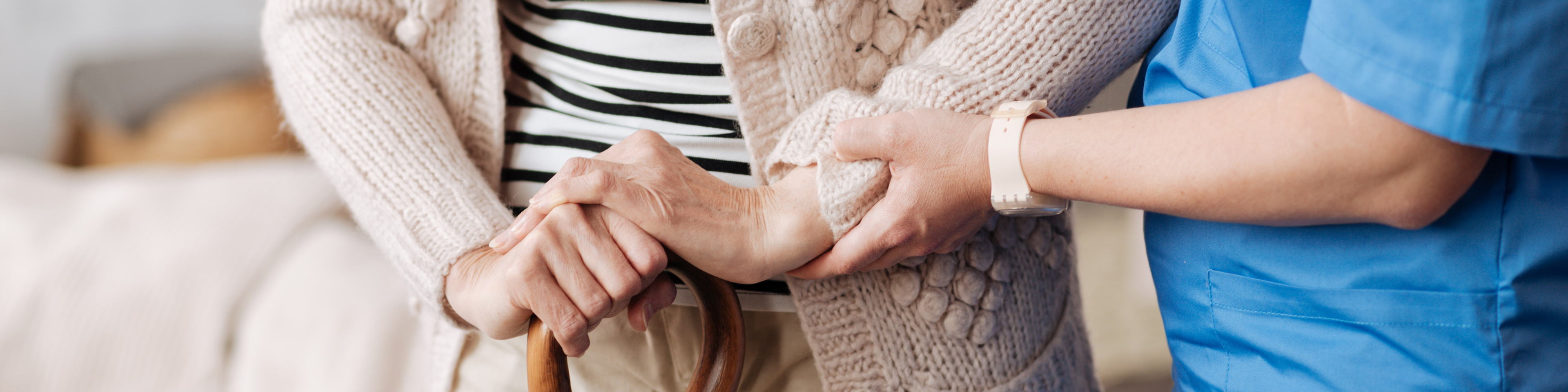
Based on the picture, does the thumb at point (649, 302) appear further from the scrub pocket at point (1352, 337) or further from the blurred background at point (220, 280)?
the blurred background at point (220, 280)

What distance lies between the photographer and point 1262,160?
473 mm

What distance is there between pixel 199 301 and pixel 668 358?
141cm

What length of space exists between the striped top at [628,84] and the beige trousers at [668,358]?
0.46ft

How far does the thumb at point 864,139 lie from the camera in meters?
0.58

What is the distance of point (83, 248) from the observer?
175 cm

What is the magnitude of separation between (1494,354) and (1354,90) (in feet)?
0.63

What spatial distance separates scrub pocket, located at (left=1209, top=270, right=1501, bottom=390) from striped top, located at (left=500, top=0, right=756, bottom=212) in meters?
0.37

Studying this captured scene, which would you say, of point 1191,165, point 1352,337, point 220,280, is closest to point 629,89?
point 1191,165

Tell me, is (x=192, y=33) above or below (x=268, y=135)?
above

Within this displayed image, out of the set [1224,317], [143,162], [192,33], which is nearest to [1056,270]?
[1224,317]

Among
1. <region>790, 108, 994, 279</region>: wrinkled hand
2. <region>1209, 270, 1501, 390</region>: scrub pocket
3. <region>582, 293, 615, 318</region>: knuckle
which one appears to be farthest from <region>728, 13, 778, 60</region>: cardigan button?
<region>1209, 270, 1501, 390</region>: scrub pocket

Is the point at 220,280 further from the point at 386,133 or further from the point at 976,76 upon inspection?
the point at 976,76

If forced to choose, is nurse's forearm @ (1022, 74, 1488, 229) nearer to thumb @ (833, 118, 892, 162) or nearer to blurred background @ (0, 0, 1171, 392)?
thumb @ (833, 118, 892, 162)

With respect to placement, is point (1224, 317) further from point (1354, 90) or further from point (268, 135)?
point (268, 135)
